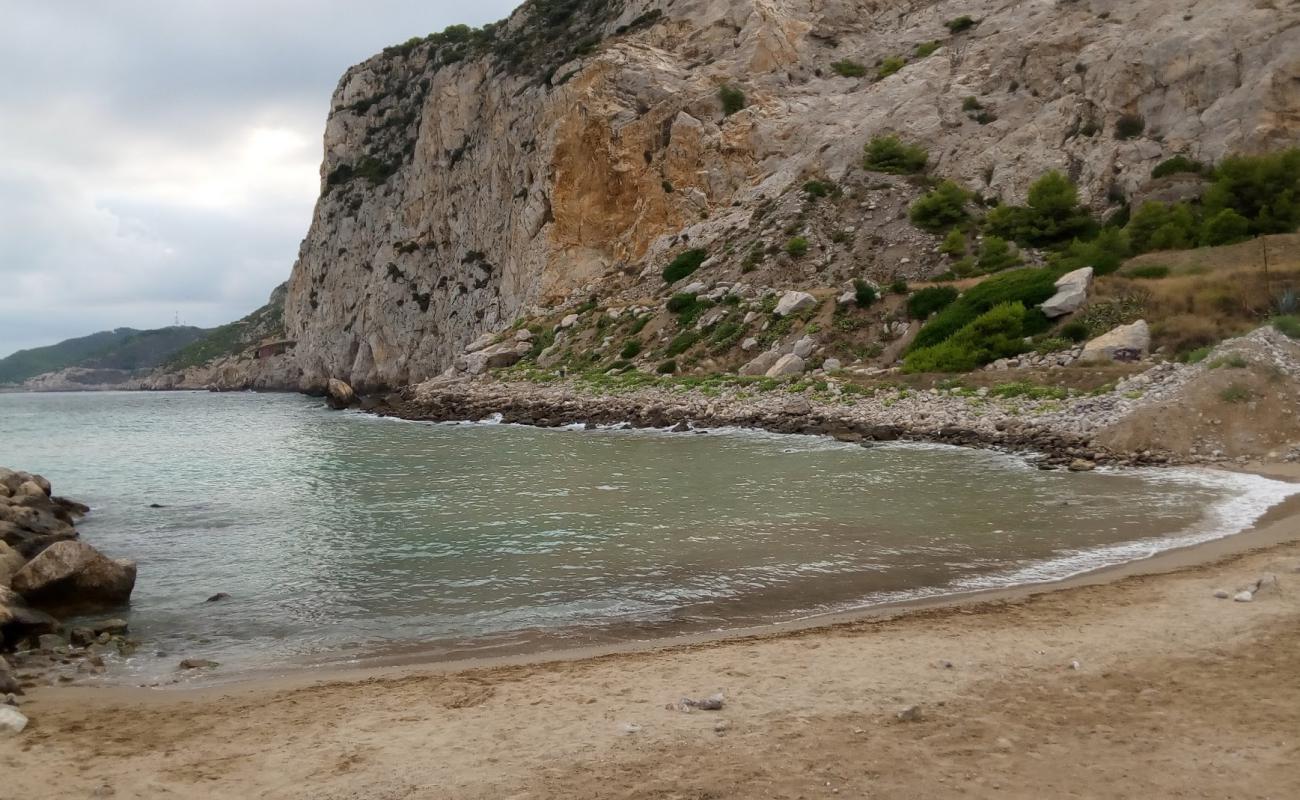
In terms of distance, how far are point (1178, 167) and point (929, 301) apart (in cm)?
1327

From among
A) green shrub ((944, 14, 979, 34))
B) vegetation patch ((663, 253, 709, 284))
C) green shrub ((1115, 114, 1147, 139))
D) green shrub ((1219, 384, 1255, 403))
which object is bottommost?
green shrub ((1219, 384, 1255, 403))

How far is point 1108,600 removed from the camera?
752 cm

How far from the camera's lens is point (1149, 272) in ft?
84.0

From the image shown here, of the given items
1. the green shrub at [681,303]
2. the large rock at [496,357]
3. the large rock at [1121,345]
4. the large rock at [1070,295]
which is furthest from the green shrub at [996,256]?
the large rock at [496,357]

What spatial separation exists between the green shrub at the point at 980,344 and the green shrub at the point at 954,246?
10.1 meters

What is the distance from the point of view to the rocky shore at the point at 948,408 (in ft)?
53.7

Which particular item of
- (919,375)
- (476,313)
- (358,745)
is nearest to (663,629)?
(358,745)

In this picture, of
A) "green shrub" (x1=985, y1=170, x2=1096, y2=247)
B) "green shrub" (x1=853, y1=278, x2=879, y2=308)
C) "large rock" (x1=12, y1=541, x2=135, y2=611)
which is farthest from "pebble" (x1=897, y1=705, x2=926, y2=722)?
"green shrub" (x1=985, y1=170, x2=1096, y2=247)

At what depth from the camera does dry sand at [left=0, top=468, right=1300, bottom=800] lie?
14.2 feet

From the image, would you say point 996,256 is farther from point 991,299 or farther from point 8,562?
point 8,562

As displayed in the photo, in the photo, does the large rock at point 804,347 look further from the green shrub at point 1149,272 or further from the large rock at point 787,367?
the green shrub at point 1149,272

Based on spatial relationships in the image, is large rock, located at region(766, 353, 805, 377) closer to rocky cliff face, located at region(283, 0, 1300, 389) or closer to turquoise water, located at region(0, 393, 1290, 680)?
rocky cliff face, located at region(283, 0, 1300, 389)

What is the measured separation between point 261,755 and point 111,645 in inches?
158

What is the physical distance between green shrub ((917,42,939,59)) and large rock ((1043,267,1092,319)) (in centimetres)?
2842
